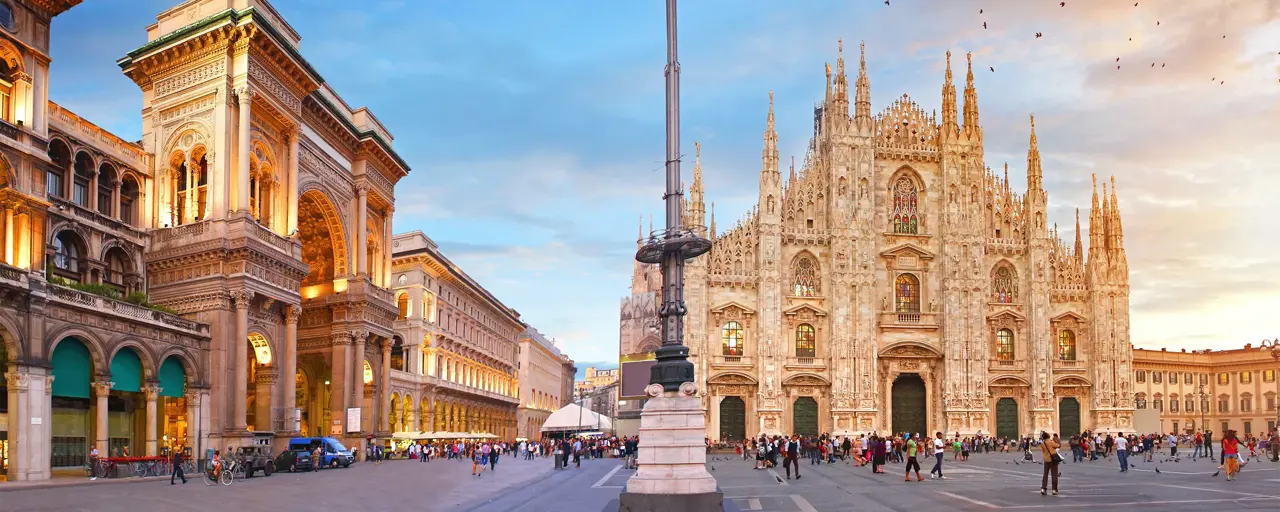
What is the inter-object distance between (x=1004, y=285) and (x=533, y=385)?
6567cm

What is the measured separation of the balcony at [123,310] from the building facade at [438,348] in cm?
2868

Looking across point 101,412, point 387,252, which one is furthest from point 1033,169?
point 101,412

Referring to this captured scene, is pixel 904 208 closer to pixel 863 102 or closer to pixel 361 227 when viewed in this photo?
pixel 863 102

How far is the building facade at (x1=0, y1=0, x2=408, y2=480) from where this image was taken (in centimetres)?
3419

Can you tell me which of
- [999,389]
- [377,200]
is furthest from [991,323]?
[377,200]

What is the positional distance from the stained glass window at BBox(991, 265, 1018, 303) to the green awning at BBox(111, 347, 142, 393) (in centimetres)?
5212

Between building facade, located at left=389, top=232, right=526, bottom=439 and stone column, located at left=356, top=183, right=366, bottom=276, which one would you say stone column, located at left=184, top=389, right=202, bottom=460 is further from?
building facade, located at left=389, top=232, right=526, bottom=439

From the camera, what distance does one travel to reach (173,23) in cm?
4444

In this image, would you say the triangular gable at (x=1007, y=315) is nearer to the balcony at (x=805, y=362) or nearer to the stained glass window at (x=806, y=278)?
the stained glass window at (x=806, y=278)

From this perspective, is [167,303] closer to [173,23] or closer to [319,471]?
[319,471]

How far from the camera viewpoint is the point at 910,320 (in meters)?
68.9

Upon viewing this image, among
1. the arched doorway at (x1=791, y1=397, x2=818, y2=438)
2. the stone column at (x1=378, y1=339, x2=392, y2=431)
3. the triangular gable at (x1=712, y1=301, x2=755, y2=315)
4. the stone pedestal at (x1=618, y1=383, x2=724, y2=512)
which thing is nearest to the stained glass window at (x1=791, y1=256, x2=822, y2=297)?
the triangular gable at (x1=712, y1=301, x2=755, y2=315)

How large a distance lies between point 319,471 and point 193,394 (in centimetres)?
603

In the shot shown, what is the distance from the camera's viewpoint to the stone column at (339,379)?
171 feet
